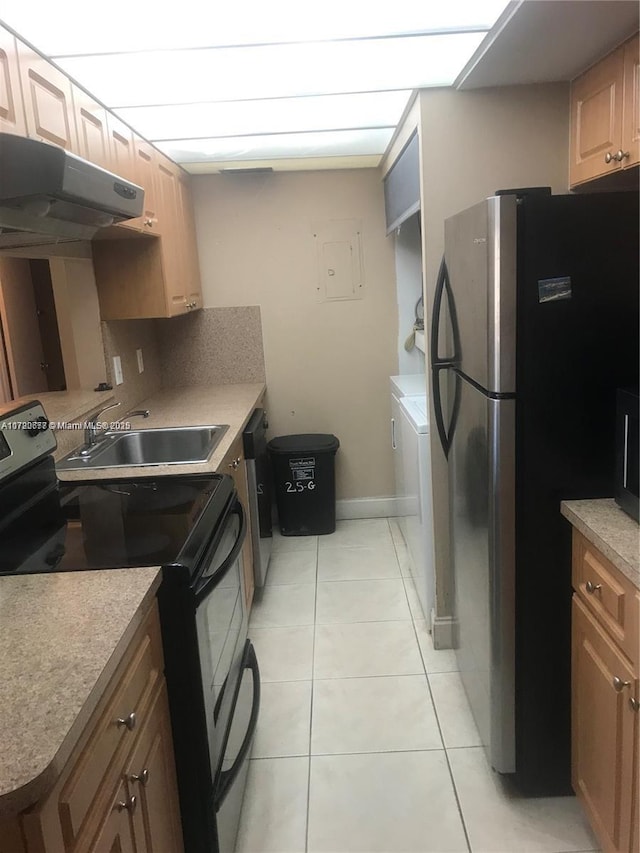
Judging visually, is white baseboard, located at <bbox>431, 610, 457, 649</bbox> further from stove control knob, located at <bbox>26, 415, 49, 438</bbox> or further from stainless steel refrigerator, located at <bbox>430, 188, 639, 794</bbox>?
stove control knob, located at <bbox>26, 415, 49, 438</bbox>

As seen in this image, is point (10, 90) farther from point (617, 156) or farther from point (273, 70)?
point (617, 156)

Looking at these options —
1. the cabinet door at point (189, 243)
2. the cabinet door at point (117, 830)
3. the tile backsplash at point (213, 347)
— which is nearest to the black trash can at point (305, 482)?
the tile backsplash at point (213, 347)

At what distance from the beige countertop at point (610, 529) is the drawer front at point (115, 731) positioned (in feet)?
3.25

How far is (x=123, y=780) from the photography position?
110 centimetres

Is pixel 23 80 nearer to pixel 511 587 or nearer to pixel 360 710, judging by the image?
pixel 511 587

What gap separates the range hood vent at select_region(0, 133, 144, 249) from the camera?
4.30ft

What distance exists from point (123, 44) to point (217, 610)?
1548 millimetres

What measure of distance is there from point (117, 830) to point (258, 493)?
6.93 ft

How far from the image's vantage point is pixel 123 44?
1747 millimetres

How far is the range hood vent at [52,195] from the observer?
1.31 meters

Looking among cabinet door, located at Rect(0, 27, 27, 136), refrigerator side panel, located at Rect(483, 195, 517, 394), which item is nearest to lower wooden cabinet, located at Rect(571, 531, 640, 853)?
refrigerator side panel, located at Rect(483, 195, 517, 394)

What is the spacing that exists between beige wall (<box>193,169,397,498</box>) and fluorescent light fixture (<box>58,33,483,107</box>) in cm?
141

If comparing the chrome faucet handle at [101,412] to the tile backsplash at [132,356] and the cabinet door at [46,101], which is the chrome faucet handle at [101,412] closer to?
the tile backsplash at [132,356]

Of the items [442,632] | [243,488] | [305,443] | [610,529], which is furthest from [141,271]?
[610,529]
